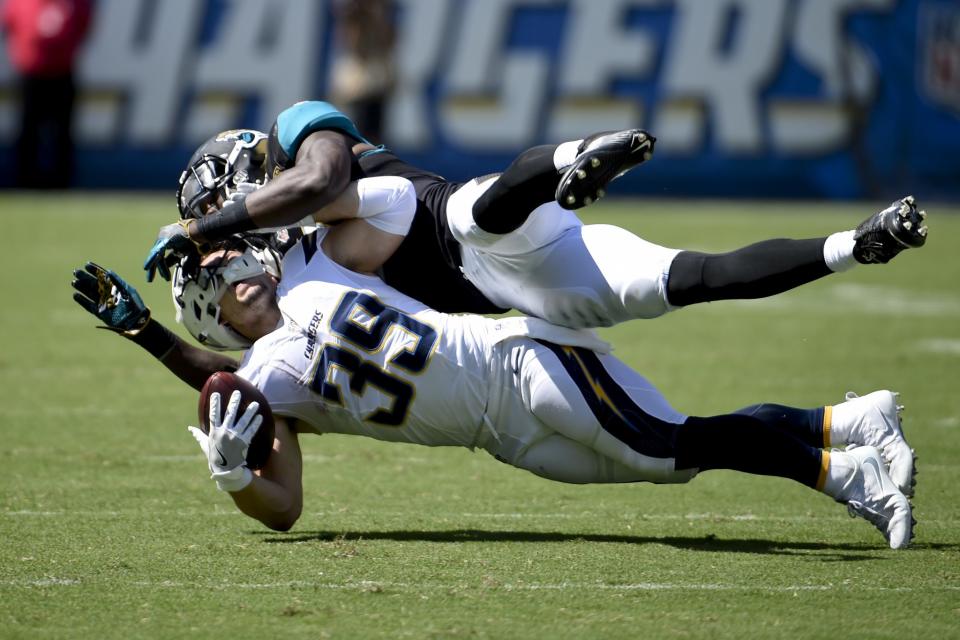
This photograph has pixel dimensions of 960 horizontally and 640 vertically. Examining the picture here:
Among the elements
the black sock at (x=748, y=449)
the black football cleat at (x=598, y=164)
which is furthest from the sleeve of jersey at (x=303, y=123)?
the black sock at (x=748, y=449)

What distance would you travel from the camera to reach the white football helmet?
454cm

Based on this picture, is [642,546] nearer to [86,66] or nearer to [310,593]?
[310,593]

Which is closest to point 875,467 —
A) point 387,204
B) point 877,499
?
point 877,499

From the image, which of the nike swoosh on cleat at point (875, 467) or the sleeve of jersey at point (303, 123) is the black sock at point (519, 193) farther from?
the nike swoosh on cleat at point (875, 467)

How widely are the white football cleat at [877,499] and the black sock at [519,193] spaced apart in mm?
1087

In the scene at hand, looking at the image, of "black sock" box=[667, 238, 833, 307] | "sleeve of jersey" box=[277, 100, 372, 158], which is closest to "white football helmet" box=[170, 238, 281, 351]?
"sleeve of jersey" box=[277, 100, 372, 158]

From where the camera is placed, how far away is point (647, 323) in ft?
31.5

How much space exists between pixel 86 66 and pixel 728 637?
13.9m

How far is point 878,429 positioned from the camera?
429 cm

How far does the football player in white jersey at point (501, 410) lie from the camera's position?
13.5 ft

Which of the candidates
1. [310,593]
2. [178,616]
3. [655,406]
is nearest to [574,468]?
[655,406]

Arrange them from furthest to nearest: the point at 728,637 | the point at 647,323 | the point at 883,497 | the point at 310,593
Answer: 1. the point at 647,323
2. the point at 883,497
3. the point at 310,593
4. the point at 728,637

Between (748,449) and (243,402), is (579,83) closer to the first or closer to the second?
(748,449)

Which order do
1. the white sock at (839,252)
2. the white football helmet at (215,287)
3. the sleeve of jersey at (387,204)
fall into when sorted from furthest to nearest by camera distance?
the white football helmet at (215,287) → the sleeve of jersey at (387,204) → the white sock at (839,252)
